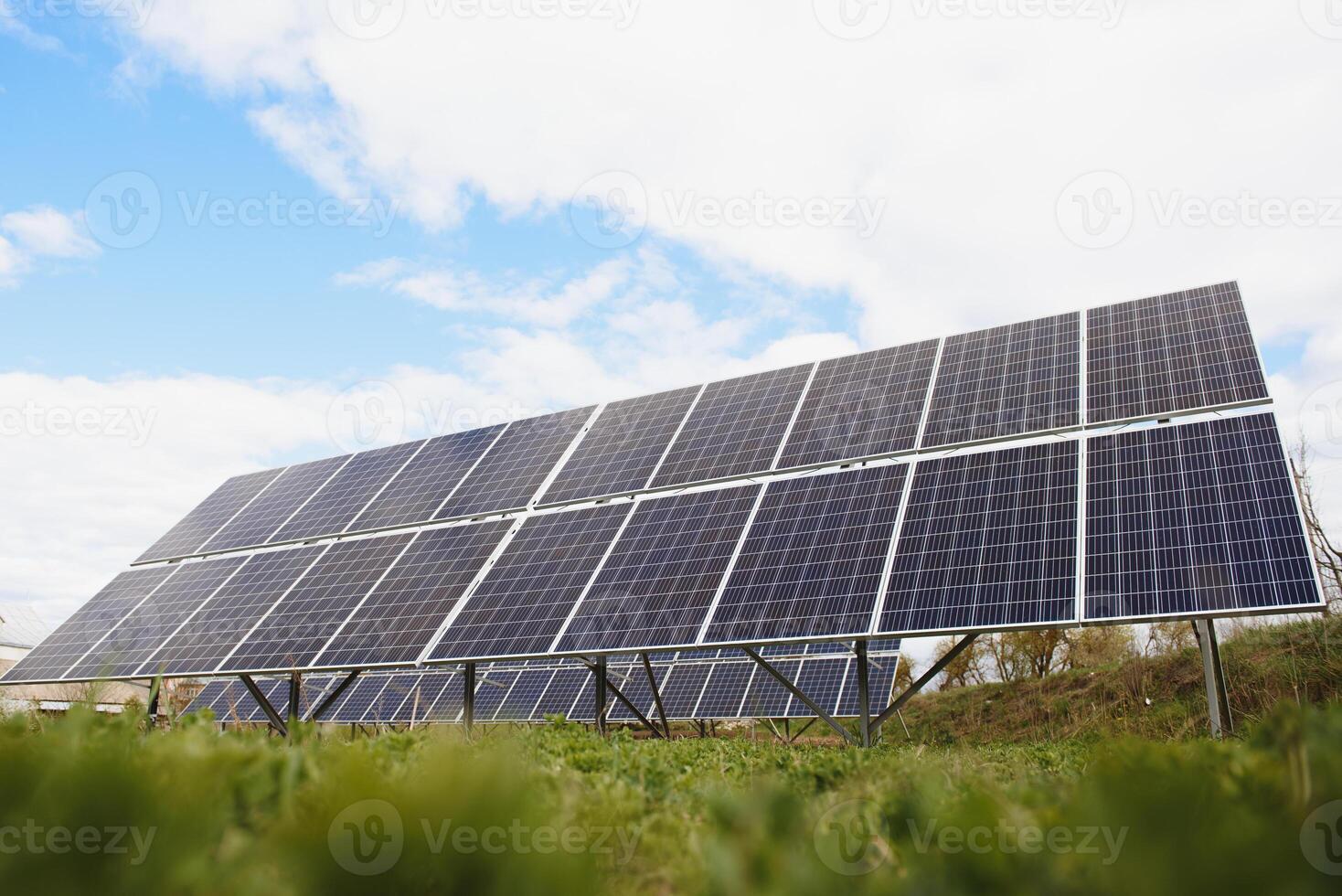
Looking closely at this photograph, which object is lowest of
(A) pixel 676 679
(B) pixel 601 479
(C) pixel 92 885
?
(C) pixel 92 885

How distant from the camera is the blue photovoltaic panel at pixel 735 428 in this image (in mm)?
16312

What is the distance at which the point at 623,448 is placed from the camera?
734 inches

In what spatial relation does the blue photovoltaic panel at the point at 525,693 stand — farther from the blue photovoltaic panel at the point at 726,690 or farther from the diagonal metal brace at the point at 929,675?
the diagonal metal brace at the point at 929,675

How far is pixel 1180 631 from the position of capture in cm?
2573

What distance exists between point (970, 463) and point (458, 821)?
13.3m

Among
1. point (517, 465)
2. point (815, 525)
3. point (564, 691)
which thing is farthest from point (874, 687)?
point (815, 525)

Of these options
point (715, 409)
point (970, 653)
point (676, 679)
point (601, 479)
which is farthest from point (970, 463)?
point (970, 653)

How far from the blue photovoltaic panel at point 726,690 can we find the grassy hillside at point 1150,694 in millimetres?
5068

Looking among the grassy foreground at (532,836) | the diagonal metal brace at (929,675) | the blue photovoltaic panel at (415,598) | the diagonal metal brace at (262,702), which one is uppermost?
the blue photovoltaic panel at (415,598)

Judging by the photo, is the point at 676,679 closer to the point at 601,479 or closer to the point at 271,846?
the point at 601,479

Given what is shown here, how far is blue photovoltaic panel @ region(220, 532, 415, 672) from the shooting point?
16.2m

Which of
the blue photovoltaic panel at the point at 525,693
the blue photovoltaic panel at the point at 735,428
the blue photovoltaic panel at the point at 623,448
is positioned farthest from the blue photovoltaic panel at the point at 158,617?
the blue photovoltaic panel at the point at 735,428

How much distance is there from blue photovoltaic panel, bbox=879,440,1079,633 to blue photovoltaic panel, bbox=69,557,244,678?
15871mm

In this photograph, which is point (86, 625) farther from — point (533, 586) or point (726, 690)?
point (726, 690)
